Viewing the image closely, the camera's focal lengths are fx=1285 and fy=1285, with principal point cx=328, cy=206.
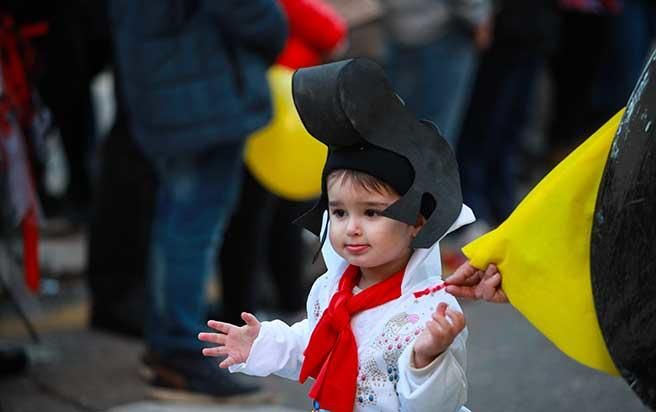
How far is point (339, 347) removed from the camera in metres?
2.76

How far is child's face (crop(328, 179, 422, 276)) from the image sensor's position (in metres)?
2.73

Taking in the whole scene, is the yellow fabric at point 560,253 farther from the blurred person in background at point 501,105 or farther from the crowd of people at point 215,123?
the blurred person in background at point 501,105

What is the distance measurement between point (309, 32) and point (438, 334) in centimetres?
263

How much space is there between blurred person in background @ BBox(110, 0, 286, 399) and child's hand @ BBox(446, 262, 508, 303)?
170 cm

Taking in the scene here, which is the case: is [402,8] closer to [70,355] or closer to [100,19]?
[100,19]

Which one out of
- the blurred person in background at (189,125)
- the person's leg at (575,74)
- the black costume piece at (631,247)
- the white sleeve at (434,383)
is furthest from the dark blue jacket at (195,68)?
the person's leg at (575,74)

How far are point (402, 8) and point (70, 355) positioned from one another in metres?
2.23

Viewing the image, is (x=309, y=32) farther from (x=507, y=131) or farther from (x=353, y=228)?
(x=507, y=131)

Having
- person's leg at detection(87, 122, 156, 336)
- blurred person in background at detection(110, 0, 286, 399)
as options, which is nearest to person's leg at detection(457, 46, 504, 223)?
person's leg at detection(87, 122, 156, 336)

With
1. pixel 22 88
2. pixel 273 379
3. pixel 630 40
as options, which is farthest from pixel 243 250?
pixel 630 40

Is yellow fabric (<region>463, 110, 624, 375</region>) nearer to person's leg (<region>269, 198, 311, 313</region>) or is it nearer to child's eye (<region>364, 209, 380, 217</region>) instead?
child's eye (<region>364, 209, 380, 217</region>)

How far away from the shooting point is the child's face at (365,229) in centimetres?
273

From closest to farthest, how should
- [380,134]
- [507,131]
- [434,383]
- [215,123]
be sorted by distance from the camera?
[434,383] → [380,134] → [215,123] → [507,131]

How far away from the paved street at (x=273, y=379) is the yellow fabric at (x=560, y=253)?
1.58m
